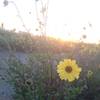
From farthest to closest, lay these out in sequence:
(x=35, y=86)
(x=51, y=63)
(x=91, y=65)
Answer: (x=91, y=65), (x=51, y=63), (x=35, y=86)

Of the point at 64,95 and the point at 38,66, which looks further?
the point at 38,66

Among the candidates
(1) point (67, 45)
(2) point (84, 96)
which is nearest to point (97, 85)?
(2) point (84, 96)

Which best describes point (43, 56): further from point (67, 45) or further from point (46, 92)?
point (67, 45)

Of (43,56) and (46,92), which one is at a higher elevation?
(43,56)

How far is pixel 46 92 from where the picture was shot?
14.5 feet

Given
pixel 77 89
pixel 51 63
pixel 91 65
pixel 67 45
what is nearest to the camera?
pixel 77 89

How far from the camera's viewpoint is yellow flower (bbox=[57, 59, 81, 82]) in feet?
12.0

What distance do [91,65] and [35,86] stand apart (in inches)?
43.8

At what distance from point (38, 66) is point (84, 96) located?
60cm

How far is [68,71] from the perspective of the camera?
12.2 feet

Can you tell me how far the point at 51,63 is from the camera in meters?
4.72

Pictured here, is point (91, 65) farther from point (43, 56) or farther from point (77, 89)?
point (77, 89)

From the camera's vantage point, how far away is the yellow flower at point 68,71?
3.65 m

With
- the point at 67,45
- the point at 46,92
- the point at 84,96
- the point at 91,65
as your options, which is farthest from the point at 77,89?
the point at 67,45
